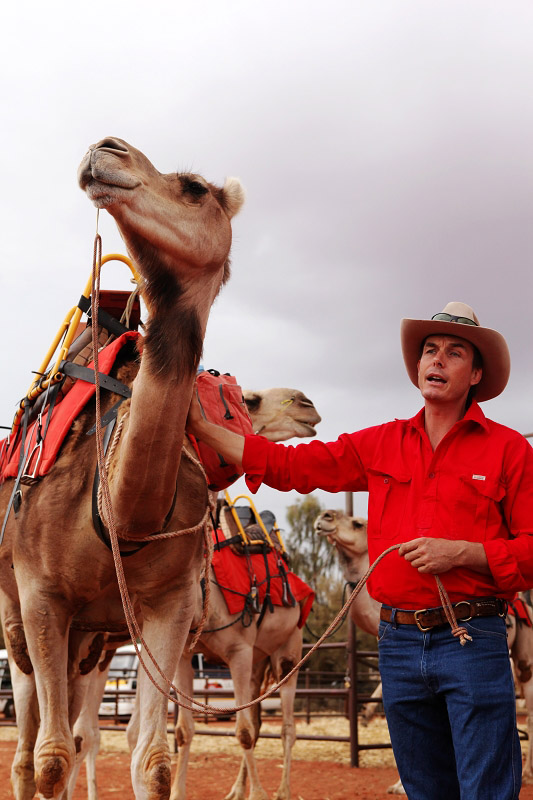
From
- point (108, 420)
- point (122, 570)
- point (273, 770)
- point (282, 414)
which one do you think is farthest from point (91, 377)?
point (273, 770)

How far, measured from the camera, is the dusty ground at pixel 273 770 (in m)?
9.07

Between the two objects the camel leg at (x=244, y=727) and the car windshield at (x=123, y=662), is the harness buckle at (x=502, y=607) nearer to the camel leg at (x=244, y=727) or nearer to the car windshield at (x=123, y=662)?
the camel leg at (x=244, y=727)

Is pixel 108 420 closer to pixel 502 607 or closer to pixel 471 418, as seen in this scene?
pixel 471 418

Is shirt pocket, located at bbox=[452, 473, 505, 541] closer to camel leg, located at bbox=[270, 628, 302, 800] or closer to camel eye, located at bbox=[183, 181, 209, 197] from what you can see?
camel eye, located at bbox=[183, 181, 209, 197]

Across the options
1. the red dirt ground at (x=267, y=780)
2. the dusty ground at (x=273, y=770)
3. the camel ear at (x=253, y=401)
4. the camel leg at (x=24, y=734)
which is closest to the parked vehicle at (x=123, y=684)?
the dusty ground at (x=273, y=770)

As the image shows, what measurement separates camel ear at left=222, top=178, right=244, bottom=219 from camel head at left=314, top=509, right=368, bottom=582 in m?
7.48

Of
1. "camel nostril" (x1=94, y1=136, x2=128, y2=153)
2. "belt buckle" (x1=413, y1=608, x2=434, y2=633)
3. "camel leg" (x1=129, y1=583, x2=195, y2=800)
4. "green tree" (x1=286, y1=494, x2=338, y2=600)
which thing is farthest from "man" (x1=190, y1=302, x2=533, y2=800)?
"green tree" (x1=286, y1=494, x2=338, y2=600)

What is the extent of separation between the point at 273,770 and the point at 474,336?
9.42 meters

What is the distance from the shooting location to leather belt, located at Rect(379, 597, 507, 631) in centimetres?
292

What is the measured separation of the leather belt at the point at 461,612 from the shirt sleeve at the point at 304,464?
661mm

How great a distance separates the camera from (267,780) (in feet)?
33.3

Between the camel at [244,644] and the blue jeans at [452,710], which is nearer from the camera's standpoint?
the blue jeans at [452,710]

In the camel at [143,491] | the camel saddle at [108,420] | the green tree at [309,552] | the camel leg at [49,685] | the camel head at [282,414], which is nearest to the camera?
the camel at [143,491]

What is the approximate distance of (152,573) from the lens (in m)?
3.74
